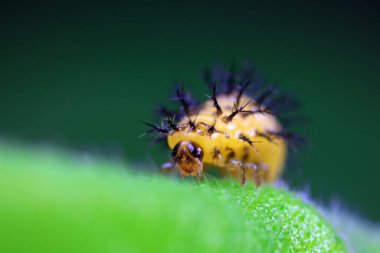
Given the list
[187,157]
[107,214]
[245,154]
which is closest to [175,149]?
[187,157]

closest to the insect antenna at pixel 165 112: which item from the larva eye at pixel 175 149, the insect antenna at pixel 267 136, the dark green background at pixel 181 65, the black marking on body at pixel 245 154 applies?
the larva eye at pixel 175 149

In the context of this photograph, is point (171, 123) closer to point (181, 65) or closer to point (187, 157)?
point (187, 157)

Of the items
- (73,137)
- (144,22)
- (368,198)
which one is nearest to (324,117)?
(368,198)

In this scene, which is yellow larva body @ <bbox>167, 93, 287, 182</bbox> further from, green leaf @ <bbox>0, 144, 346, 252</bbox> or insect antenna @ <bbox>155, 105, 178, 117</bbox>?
green leaf @ <bbox>0, 144, 346, 252</bbox>

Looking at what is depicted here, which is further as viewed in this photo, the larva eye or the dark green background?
the dark green background

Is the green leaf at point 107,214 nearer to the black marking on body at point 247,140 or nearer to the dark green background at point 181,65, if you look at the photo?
the black marking on body at point 247,140

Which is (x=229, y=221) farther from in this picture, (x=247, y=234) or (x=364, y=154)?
(x=364, y=154)

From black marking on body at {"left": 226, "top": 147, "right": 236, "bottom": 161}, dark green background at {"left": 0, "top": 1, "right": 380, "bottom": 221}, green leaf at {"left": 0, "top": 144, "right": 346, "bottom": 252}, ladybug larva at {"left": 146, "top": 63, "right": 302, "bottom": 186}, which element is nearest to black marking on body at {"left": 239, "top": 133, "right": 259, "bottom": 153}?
ladybug larva at {"left": 146, "top": 63, "right": 302, "bottom": 186}
